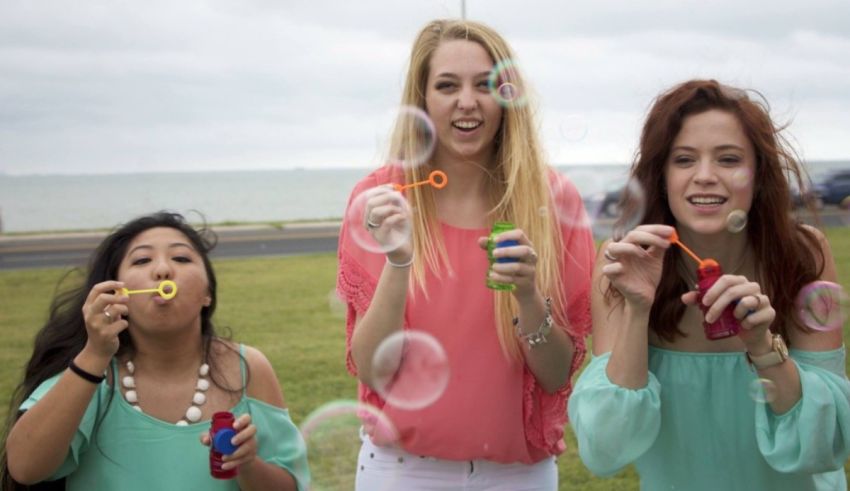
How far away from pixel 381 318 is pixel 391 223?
9.4 inches

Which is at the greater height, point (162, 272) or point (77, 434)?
point (162, 272)

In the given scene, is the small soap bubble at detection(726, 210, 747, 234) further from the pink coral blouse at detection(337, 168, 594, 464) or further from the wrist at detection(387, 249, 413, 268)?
the wrist at detection(387, 249, 413, 268)

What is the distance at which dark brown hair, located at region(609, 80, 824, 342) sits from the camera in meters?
2.00

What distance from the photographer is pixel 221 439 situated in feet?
6.59

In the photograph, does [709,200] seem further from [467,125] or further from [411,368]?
[411,368]

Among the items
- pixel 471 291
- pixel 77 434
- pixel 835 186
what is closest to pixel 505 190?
pixel 471 291

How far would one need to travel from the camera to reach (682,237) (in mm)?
2096

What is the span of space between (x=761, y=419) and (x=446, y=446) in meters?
0.72

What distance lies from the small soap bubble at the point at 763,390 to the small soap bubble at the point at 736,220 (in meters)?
0.33

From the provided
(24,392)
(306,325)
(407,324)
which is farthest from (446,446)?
(306,325)

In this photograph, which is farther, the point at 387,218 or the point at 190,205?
the point at 190,205

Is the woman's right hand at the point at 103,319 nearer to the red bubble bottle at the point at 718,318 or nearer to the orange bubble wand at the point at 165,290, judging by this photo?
the orange bubble wand at the point at 165,290

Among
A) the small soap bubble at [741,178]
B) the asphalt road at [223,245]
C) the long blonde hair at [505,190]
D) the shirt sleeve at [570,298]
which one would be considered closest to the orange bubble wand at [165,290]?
the long blonde hair at [505,190]

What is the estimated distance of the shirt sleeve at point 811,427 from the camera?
1850mm
